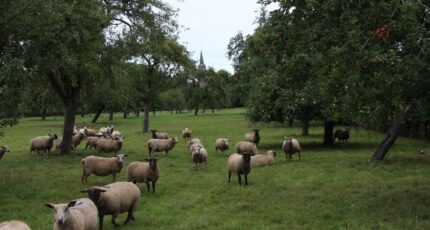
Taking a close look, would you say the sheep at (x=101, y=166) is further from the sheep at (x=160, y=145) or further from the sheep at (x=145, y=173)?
the sheep at (x=160, y=145)

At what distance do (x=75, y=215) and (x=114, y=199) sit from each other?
1.99 meters

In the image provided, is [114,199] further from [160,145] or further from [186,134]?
[186,134]

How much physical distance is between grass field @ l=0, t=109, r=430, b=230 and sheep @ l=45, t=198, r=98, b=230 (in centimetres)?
152

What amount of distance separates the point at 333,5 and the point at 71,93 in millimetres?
18003

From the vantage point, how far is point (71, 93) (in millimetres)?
25172

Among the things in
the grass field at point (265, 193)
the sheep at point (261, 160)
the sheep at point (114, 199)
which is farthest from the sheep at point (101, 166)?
the sheep at point (261, 160)

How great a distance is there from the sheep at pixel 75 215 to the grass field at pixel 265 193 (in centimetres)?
152

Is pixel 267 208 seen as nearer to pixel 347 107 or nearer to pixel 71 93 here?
pixel 347 107

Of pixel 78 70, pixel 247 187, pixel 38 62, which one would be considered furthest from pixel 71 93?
pixel 247 187

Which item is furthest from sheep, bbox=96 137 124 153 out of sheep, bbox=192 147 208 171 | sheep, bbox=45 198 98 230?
sheep, bbox=45 198 98 230

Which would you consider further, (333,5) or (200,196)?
(200,196)

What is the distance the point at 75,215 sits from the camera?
8828 mm

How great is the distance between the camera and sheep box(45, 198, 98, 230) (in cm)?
841

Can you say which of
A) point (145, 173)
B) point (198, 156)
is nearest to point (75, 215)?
point (145, 173)
